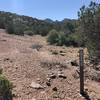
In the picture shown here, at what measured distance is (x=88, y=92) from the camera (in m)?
13.6

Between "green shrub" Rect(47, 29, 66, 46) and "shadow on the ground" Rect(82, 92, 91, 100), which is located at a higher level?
"green shrub" Rect(47, 29, 66, 46)

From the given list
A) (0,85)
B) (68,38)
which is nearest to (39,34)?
(68,38)

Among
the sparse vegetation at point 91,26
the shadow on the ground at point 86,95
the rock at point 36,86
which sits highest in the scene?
the sparse vegetation at point 91,26

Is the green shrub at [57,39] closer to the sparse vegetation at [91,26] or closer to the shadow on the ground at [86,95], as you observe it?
the sparse vegetation at [91,26]

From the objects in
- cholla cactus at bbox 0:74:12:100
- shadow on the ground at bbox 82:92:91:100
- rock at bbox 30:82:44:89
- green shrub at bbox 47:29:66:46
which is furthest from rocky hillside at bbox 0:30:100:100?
green shrub at bbox 47:29:66:46

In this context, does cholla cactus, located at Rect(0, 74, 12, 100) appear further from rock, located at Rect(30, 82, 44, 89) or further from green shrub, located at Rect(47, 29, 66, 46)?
green shrub, located at Rect(47, 29, 66, 46)

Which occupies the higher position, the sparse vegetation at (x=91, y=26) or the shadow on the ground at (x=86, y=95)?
the sparse vegetation at (x=91, y=26)

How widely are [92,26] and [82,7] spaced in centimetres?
117

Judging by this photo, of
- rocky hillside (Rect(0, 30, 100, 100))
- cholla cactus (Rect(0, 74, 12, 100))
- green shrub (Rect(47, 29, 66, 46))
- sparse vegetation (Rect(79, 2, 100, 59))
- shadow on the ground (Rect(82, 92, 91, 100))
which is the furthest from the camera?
green shrub (Rect(47, 29, 66, 46))

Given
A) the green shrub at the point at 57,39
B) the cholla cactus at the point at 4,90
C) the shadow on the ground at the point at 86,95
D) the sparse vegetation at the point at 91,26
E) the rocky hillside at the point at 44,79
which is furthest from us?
the green shrub at the point at 57,39

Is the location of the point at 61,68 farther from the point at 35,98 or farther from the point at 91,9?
the point at 35,98

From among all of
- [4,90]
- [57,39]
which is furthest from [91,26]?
[57,39]

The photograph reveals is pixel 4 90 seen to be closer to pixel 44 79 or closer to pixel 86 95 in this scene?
pixel 44 79

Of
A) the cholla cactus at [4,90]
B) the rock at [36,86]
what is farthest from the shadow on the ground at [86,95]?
the cholla cactus at [4,90]
